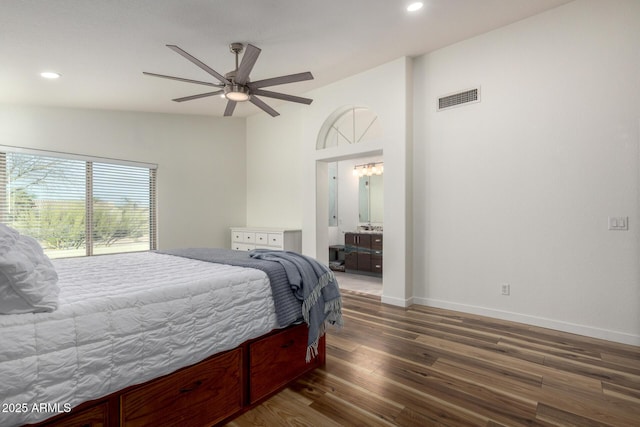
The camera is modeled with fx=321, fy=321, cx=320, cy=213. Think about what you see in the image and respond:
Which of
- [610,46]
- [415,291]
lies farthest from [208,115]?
[610,46]

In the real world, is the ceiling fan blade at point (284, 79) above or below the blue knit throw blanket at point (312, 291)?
above

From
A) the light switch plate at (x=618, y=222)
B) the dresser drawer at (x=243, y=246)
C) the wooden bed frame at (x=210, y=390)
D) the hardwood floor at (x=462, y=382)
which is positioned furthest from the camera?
the dresser drawer at (x=243, y=246)

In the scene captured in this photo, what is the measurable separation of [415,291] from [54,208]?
458 cm

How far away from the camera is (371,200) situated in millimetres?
6602

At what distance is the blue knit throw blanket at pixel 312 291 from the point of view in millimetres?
2074

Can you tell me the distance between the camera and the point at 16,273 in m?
1.17

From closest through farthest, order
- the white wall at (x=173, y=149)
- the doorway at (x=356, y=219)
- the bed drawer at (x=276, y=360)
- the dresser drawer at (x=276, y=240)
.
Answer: the bed drawer at (x=276, y=360)
the white wall at (x=173, y=149)
the dresser drawer at (x=276, y=240)
the doorway at (x=356, y=219)

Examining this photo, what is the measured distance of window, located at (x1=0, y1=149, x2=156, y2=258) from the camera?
12.3 feet

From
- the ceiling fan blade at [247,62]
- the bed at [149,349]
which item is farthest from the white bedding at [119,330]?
the ceiling fan blade at [247,62]

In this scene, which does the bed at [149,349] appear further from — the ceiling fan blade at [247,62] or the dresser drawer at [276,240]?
the dresser drawer at [276,240]

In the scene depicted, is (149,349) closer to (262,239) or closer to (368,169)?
(262,239)

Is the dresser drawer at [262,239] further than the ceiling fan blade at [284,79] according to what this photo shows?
Yes

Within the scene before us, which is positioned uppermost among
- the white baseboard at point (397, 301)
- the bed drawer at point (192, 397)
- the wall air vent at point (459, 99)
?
the wall air vent at point (459, 99)

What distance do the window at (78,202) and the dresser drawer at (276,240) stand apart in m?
1.78
